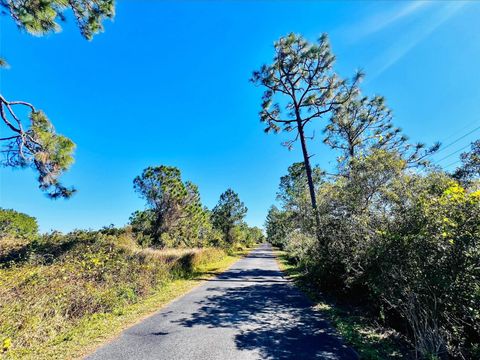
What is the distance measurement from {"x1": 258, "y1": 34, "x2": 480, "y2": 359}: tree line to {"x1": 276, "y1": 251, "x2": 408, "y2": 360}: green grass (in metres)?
0.28

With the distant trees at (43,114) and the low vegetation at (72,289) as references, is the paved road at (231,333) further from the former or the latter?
the distant trees at (43,114)

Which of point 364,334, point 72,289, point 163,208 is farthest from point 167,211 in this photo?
point 364,334

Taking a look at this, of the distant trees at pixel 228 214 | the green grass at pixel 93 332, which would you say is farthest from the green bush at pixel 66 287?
the distant trees at pixel 228 214

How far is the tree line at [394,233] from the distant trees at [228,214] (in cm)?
2945

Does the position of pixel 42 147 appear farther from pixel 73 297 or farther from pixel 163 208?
pixel 163 208

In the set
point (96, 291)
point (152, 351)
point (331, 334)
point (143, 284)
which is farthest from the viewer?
point (143, 284)

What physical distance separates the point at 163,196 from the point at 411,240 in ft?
72.2

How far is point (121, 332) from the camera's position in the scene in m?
5.20

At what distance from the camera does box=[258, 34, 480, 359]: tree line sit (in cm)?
362

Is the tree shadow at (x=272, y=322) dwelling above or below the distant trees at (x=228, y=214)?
below

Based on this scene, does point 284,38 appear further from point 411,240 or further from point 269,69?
point 411,240

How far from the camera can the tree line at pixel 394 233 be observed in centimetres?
362

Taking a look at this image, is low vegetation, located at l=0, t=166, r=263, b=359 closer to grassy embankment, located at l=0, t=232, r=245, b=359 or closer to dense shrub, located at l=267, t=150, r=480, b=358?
grassy embankment, located at l=0, t=232, r=245, b=359

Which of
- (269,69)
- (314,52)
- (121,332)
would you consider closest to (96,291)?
(121,332)
